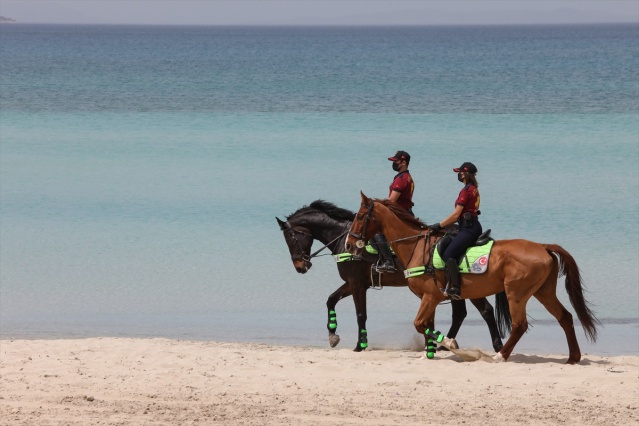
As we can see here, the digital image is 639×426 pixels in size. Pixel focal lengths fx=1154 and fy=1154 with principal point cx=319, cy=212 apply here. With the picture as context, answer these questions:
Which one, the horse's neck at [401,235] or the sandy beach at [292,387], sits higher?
the horse's neck at [401,235]

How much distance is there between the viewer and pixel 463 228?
1173 centimetres

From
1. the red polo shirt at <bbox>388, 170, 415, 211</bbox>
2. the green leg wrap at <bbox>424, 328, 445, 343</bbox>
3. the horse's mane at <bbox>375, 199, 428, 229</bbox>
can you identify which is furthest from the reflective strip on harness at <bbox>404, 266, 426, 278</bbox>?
the red polo shirt at <bbox>388, 170, 415, 211</bbox>

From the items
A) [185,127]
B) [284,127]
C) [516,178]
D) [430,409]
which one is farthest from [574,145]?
[430,409]

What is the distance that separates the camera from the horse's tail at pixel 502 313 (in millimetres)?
12539

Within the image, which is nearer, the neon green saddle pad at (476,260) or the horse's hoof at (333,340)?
the neon green saddle pad at (476,260)

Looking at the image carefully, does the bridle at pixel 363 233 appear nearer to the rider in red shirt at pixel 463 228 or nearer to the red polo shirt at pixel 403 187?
the red polo shirt at pixel 403 187

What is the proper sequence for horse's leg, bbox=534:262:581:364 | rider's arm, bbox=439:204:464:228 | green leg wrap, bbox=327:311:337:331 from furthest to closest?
green leg wrap, bbox=327:311:337:331 < horse's leg, bbox=534:262:581:364 < rider's arm, bbox=439:204:464:228

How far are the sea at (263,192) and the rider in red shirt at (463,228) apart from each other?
1875 millimetres

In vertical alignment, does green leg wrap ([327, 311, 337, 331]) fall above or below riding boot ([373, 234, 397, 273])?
below

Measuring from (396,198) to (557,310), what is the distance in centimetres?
208

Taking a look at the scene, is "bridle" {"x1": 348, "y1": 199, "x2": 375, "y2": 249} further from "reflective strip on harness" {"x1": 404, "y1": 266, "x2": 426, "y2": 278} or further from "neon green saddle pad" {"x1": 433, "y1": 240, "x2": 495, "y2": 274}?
"neon green saddle pad" {"x1": 433, "y1": 240, "x2": 495, "y2": 274}

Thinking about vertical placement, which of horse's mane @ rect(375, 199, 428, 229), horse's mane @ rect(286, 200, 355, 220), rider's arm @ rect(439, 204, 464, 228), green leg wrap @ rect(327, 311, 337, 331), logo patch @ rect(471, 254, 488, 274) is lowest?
green leg wrap @ rect(327, 311, 337, 331)

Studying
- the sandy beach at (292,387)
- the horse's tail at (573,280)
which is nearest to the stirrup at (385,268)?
the sandy beach at (292,387)

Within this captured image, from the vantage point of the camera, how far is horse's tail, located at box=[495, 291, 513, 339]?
1254cm
